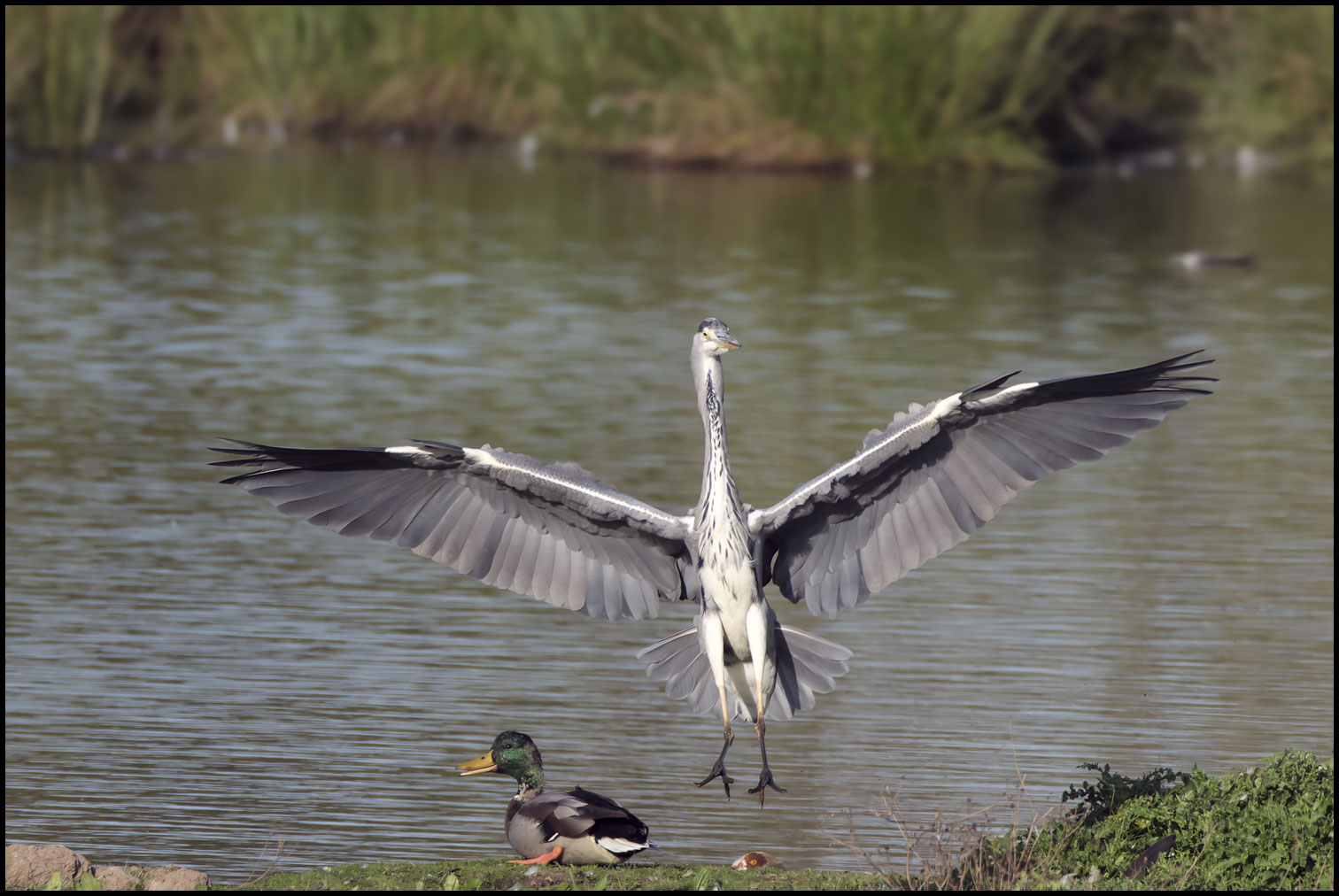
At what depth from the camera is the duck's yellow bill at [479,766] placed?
6.98 metres

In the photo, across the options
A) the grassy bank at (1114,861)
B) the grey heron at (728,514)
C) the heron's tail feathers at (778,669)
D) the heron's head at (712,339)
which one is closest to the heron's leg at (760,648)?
the grey heron at (728,514)

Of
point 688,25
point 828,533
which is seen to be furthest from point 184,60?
point 828,533

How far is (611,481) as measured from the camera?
39.5 ft

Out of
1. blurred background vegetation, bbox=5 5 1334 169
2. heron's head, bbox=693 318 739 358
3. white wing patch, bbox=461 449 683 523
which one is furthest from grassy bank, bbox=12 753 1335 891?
blurred background vegetation, bbox=5 5 1334 169

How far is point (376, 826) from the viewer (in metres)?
7.23

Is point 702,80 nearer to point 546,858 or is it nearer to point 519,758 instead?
point 519,758

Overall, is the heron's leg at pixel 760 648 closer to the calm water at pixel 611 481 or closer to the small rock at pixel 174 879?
the calm water at pixel 611 481

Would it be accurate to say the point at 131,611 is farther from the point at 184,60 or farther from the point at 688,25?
the point at 184,60

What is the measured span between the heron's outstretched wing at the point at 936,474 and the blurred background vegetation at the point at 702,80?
23.4 meters

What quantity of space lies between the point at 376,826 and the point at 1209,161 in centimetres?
3154

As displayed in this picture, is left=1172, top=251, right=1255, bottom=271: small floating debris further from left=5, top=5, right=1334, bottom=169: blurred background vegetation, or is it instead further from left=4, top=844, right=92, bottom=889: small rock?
left=4, top=844, right=92, bottom=889: small rock

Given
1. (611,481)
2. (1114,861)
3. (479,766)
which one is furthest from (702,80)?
(1114,861)

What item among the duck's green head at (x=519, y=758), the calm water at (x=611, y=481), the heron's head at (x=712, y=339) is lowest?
the calm water at (x=611, y=481)

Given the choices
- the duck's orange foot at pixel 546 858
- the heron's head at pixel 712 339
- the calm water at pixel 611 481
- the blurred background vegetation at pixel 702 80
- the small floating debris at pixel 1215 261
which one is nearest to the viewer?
the duck's orange foot at pixel 546 858
